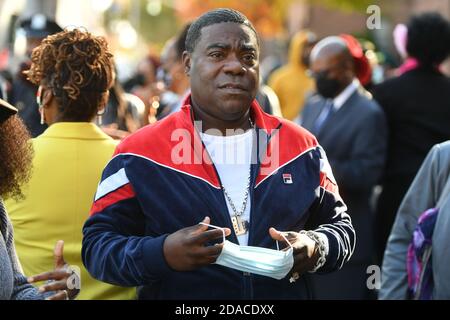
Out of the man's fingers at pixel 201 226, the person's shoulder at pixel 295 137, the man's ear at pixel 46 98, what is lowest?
the man's fingers at pixel 201 226

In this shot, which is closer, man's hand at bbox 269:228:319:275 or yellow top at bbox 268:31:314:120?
man's hand at bbox 269:228:319:275

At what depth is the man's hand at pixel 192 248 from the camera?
3.57 m

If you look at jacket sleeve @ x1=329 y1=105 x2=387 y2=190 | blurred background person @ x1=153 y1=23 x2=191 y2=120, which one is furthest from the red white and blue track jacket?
jacket sleeve @ x1=329 y1=105 x2=387 y2=190

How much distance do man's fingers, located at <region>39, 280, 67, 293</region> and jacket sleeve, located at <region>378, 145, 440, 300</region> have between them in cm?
189

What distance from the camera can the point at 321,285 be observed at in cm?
820

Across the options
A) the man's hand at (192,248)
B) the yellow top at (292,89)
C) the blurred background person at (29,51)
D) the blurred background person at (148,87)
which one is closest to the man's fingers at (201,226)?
the man's hand at (192,248)

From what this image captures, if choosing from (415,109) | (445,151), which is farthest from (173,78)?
(445,151)

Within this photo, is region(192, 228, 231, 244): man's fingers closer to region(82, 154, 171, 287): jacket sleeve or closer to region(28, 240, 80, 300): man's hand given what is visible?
region(82, 154, 171, 287): jacket sleeve

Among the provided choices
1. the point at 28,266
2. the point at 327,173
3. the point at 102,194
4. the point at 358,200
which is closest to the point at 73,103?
the point at 28,266

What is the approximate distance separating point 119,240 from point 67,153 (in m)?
1.15

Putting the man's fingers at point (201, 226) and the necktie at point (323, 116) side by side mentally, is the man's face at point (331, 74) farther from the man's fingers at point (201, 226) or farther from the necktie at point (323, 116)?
the man's fingers at point (201, 226)

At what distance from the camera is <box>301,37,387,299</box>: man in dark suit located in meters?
7.78

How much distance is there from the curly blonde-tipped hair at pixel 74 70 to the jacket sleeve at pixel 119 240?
102cm
